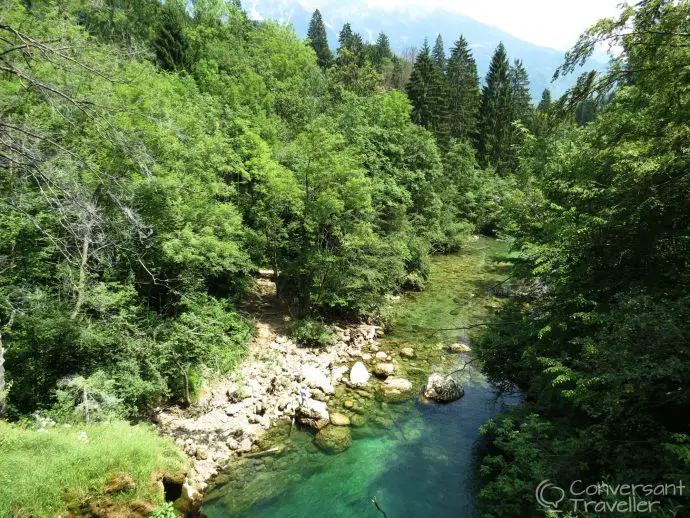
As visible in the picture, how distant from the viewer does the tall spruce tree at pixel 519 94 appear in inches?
1955

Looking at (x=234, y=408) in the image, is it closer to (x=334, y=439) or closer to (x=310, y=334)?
(x=334, y=439)

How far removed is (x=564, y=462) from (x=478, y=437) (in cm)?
461

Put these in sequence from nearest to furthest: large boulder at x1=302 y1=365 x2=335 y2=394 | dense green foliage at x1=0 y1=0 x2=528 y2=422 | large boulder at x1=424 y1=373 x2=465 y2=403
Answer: dense green foliage at x1=0 y1=0 x2=528 y2=422 < large boulder at x1=424 y1=373 x2=465 y2=403 < large boulder at x1=302 y1=365 x2=335 y2=394

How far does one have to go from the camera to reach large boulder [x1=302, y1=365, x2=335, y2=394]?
41.0 ft

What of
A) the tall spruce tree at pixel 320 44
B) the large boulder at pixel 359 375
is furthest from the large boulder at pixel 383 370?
the tall spruce tree at pixel 320 44

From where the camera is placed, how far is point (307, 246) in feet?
54.3

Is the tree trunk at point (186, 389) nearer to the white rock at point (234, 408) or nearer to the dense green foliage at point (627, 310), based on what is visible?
the white rock at point (234, 408)

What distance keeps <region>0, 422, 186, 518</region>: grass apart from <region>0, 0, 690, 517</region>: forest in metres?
0.24

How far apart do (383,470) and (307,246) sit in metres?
9.49

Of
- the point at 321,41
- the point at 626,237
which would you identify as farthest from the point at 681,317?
the point at 321,41

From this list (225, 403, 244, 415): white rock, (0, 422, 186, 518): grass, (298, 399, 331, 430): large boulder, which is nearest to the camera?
(0, 422, 186, 518): grass

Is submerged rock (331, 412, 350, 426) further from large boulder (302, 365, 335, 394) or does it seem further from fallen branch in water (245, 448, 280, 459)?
fallen branch in water (245, 448, 280, 459)

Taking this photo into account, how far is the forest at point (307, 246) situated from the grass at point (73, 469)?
0.78 ft

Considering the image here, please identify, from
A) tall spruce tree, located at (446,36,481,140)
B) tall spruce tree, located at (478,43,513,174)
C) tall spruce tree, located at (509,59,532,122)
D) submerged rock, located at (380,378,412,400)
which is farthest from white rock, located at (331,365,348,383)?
tall spruce tree, located at (509,59,532,122)
